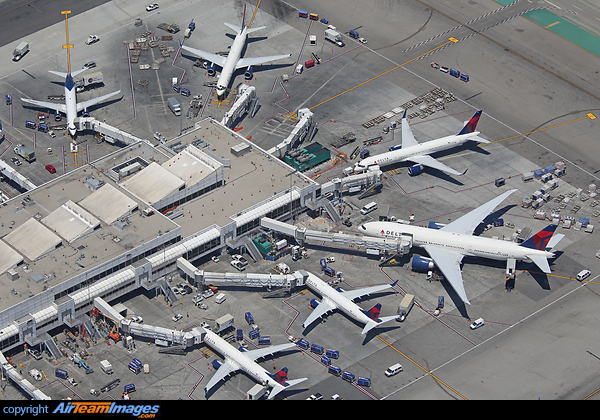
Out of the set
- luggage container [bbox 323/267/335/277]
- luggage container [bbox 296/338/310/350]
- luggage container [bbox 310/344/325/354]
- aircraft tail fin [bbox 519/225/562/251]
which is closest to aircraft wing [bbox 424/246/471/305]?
aircraft tail fin [bbox 519/225/562/251]

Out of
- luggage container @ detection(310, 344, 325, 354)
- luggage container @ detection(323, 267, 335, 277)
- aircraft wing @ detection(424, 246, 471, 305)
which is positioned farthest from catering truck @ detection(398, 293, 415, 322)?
luggage container @ detection(310, 344, 325, 354)

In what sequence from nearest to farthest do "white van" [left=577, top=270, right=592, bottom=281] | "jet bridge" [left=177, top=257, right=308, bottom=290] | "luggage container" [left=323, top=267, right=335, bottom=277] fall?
"jet bridge" [left=177, top=257, right=308, bottom=290] → "luggage container" [left=323, top=267, right=335, bottom=277] → "white van" [left=577, top=270, right=592, bottom=281]

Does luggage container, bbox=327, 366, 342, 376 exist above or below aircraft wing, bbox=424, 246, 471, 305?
below

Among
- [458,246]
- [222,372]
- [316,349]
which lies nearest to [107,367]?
[222,372]

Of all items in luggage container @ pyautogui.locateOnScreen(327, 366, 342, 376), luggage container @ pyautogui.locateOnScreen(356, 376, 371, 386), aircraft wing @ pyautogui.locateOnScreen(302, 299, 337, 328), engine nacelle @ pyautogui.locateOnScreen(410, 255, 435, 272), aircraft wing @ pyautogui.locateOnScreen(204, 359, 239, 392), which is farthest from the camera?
engine nacelle @ pyautogui.locateOnScreen(410, 255, 435, 272)

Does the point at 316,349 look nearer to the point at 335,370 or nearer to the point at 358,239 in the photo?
the point at 335,370

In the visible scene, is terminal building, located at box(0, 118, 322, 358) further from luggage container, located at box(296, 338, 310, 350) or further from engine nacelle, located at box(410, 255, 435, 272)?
engine nacelle, located at box(410, 255, 435, 272)

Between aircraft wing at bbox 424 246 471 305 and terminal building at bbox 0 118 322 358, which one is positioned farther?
aircraft wing at bbox 424 246 471 305

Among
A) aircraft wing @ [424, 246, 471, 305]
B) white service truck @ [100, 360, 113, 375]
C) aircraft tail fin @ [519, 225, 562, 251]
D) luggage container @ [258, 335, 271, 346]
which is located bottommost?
white service truck @ [100, 360, 113, 375]
